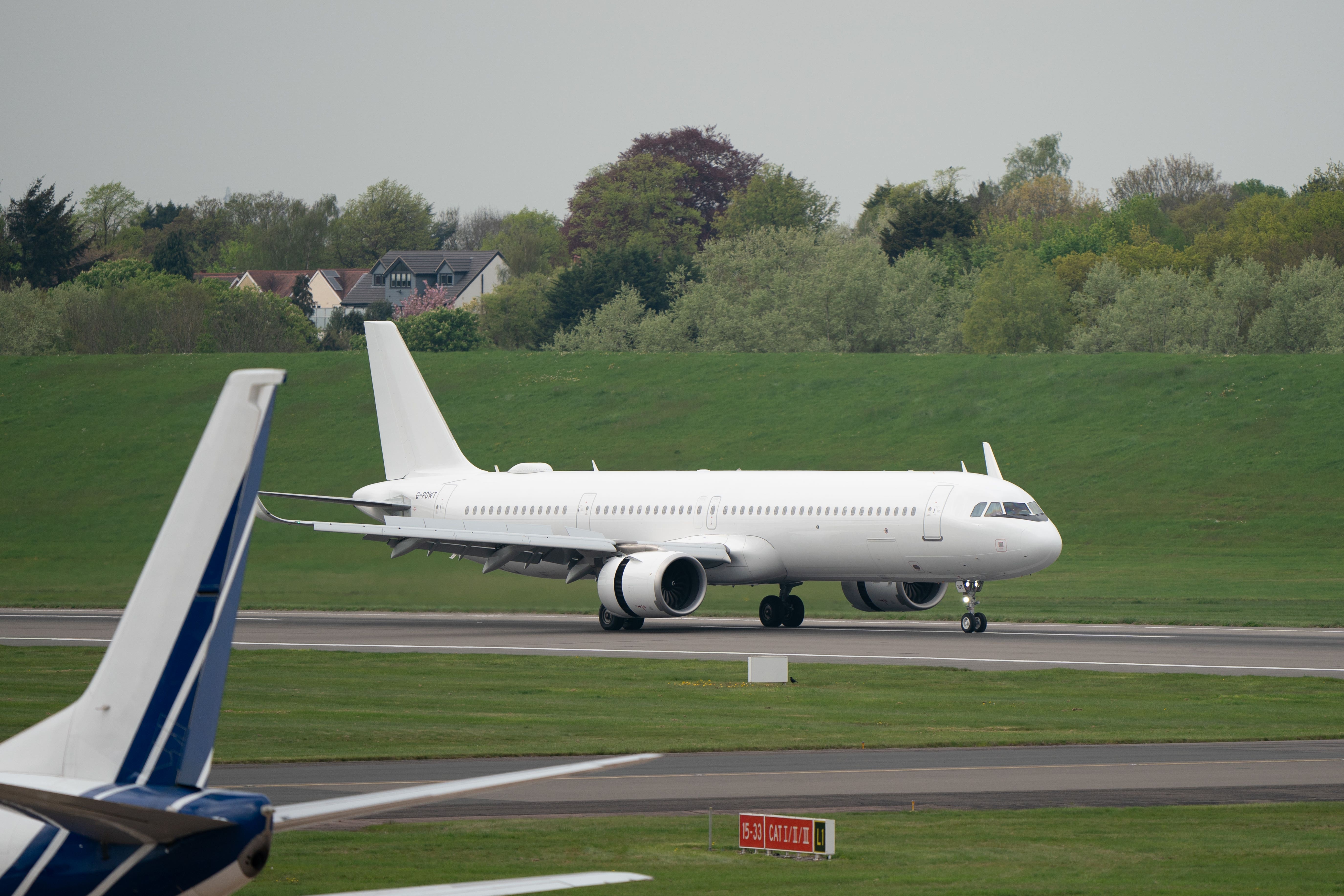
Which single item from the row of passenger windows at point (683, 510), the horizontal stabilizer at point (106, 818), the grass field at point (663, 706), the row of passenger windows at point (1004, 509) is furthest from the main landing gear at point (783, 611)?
the horizontal stabilizer at point (106, 818)

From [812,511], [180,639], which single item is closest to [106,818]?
[180,639]

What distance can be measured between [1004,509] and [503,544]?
42.9 feet

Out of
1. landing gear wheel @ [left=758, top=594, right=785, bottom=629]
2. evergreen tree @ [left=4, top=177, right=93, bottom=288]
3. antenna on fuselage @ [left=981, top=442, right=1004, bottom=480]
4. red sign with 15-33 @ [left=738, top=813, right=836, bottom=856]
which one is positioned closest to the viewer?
red sign with 15-33 @ [left=738, top=813, right=836, bottom=856]

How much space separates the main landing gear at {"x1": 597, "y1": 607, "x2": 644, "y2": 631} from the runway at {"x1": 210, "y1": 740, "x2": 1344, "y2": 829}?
22.1 meters

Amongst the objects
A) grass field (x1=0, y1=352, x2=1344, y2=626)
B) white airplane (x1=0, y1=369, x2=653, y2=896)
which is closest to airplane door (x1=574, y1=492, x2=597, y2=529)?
grass field (x1=0, y1=352, x2=1344, y2=626)

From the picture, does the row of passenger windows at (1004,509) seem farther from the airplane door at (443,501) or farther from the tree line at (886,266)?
the tree line at (886,266)

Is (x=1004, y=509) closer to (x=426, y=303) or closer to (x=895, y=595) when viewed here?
(x=895, y=595)

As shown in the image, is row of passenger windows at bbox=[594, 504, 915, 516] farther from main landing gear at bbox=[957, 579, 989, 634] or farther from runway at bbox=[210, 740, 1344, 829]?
runway at bbox=[210, 740, 1344, 829]

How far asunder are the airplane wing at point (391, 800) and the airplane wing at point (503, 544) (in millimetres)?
36703

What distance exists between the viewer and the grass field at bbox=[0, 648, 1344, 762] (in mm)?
24594

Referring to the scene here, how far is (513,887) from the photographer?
8.35 meters

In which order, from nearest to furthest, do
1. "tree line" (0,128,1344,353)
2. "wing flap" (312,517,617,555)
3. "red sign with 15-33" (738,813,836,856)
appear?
"red sign with 15-33" (738,813,836,856) < "wing flap" (312,517,617,555) < "tree line" (0,128,1344,353)

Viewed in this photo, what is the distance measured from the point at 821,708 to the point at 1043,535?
14.9m

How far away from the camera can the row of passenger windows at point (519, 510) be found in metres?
50.0
